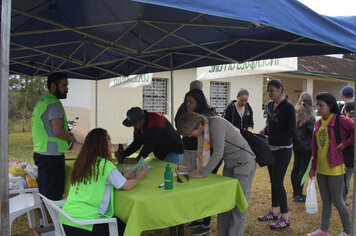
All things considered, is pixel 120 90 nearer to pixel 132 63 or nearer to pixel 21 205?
pixel 132 63

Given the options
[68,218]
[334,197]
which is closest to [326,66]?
[334,197]

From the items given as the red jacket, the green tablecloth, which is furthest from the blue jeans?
the red jacket


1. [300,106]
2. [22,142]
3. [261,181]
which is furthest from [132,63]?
[22,142]

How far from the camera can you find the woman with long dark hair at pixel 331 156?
3.16 m

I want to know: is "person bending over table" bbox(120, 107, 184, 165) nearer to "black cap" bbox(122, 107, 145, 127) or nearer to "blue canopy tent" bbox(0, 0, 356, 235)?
"black cap" bbox(122, 107, 145, 127)

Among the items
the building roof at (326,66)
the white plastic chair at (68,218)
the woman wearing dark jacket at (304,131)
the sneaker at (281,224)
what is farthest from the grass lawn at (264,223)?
the building roof at (326,66)

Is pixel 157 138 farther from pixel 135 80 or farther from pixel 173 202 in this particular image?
pixel 135 80

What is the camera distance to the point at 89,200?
2.18m

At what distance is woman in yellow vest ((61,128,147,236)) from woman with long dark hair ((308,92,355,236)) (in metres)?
2.14

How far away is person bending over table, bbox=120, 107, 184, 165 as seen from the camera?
3193 millimetres

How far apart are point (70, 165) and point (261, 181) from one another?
3.97m

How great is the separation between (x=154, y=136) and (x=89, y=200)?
1187mm

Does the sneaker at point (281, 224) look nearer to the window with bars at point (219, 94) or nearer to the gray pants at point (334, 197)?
the gray pants at point (334, 197)

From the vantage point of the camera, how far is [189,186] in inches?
94.3
